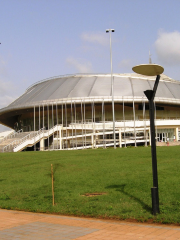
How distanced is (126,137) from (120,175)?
36406 mm

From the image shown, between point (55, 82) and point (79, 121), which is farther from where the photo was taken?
point (55, 82)

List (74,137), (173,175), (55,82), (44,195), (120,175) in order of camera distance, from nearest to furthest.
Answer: (44,195)
(173,175)
(120,175)
(74,137)
(55,82)

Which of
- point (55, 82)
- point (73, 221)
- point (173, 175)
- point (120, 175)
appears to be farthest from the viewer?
point (55, 82)

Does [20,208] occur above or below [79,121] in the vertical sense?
below

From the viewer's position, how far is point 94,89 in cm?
5600

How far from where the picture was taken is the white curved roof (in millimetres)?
54688

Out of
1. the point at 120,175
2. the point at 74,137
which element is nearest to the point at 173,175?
the point at 120,175

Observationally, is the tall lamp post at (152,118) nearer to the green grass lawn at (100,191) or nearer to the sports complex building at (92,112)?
the green grass lawn at (100,191)

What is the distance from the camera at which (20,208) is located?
33.6 ft

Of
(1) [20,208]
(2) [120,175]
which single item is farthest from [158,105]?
(1) [20,208]

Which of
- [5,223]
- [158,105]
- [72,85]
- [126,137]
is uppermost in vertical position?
[72,85]

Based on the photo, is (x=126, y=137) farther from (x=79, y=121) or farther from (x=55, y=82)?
(x=55, y=82)

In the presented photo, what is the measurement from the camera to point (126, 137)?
4991 cm

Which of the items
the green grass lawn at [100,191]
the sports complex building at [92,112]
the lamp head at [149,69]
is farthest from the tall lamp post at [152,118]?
the sports complex building at [92,112]
